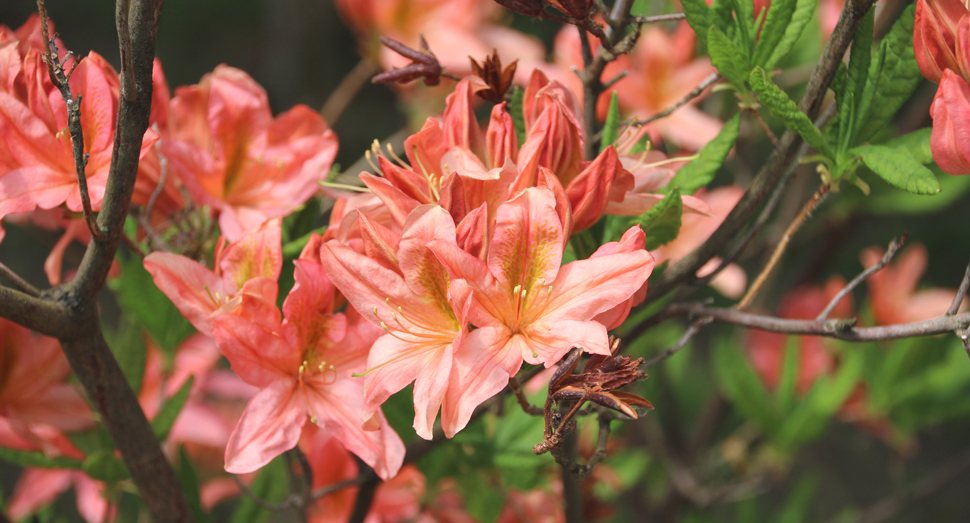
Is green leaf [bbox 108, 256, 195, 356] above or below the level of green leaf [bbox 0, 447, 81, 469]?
above

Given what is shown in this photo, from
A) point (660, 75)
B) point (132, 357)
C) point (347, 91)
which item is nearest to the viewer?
point (132, 357)

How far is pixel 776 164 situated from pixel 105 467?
65 cm

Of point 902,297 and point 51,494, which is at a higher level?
point 902,297

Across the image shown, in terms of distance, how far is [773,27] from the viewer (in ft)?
1.72

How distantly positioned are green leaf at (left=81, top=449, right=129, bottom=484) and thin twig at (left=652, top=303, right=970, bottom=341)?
530 mm

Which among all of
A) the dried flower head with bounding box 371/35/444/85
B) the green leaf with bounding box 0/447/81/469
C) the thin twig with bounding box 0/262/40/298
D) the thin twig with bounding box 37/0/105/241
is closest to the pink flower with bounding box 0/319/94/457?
the green leaf with bounding box 0/447/81/469

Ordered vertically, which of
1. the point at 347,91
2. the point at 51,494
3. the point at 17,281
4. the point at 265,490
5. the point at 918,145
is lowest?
the point at 51,494

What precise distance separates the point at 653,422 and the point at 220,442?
77 cm

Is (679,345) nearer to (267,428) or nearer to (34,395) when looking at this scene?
(267,428)

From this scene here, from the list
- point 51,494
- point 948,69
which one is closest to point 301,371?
point 948,69

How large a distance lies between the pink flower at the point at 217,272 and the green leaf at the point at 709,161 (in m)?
0.32

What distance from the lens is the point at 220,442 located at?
103 centimetres

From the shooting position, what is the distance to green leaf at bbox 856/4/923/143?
495 millimetres

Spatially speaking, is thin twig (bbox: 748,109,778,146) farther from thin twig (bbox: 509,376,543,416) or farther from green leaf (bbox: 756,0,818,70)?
thin twig (bbox: 509,376,543,416)
